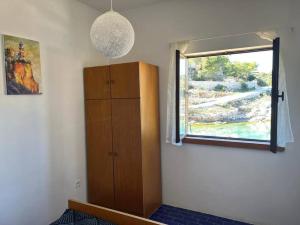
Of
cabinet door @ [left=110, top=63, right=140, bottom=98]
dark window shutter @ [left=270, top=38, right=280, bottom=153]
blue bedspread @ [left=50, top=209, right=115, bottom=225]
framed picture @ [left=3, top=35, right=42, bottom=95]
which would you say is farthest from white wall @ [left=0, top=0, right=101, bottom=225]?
dark window shutter @ [left=270, top=38, right=280, bottom=153]

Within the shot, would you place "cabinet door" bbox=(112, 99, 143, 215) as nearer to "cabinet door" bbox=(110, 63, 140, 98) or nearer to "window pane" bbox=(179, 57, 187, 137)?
"cabinet door" bbox=(110, 63, 140, 98)

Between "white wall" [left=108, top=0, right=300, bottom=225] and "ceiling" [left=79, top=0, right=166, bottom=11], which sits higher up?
"ceiling" [left=79, top=0, right=166, bottom=11]

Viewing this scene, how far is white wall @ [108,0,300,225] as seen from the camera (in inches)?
92.7

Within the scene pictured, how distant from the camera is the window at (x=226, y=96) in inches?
99.7

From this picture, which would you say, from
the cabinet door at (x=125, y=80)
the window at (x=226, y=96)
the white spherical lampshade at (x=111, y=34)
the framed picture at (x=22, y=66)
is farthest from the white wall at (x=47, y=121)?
the window at (x=226, y=96)

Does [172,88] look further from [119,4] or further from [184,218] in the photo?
[184,218]

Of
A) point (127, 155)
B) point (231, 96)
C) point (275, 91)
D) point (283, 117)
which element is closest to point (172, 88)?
point (231, 96)

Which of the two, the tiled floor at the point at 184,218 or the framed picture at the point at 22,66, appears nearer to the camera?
the framed picture at the point at 22,66

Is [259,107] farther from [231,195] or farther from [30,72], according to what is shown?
[30,72]

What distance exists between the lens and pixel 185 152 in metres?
2.93

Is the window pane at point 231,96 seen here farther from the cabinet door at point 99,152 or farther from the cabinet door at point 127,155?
the cabinet door at point 99,152

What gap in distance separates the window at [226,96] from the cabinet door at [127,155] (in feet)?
1.74

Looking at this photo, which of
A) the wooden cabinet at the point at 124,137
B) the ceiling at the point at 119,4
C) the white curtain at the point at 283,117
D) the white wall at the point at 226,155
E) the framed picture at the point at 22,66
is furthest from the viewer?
the ceiling at the point at 119,4

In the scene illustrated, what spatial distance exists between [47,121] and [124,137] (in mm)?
838
